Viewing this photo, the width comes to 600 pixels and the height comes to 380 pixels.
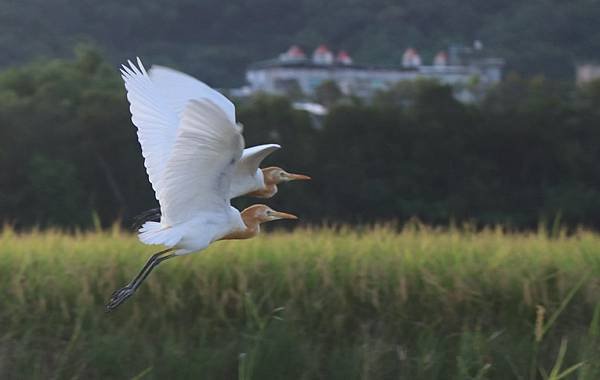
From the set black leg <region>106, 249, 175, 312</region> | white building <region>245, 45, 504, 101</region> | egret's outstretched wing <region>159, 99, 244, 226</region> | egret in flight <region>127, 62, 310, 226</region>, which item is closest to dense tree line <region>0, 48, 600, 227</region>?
white building <region>245, 45, 504, 101</region>

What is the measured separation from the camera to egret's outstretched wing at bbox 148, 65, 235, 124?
4.37m

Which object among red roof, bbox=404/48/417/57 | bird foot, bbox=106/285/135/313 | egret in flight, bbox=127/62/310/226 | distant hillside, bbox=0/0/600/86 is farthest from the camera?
red roof, bbox=404/48/417/57

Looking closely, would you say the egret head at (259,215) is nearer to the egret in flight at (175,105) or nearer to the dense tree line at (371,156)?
the egret in flight at (175,105)

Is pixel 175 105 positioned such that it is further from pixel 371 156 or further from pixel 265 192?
pixel 371 156

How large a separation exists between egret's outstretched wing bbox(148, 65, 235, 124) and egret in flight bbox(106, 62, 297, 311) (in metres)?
0.08

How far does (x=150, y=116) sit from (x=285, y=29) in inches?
933

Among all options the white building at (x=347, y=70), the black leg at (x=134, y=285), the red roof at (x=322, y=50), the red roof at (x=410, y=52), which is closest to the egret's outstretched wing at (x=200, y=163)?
the black leg at (x=134, y=285)

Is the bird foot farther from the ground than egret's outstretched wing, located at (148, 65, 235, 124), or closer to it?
closer to it

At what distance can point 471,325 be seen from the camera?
490cm

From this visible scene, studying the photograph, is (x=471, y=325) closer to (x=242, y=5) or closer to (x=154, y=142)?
(x=154, y=142)

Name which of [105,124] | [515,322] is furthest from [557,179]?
[515,322]

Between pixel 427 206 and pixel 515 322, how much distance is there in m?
10.6

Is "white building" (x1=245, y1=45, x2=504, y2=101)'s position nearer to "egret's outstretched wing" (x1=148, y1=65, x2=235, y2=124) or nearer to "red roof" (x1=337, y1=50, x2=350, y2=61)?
"red roof" (x1=337, y1=50, x2=350, y2=61)

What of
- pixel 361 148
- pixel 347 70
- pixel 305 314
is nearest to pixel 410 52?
pixel 347 70
